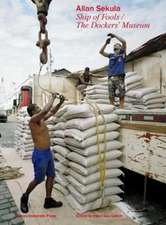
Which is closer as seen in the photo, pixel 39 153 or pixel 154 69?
pixel 39 153

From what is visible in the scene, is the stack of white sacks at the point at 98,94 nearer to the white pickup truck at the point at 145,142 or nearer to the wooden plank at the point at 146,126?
the white pickup truck at the point at 145,142

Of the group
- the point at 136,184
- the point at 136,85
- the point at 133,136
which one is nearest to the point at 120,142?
the point at 133,136

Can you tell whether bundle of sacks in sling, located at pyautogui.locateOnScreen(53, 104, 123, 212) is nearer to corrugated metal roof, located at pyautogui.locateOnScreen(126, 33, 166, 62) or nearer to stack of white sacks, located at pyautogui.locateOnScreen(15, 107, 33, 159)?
corrugated metal roof, located at pyautogui.locateOnScreen(126, 33, 166, 62)

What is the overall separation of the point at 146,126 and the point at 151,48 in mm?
3978

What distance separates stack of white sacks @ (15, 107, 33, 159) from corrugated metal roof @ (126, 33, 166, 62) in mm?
3207

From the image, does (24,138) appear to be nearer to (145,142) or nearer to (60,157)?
(60,157)

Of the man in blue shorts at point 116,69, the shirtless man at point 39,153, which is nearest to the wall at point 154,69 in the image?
the man in blue shorts at point 116,69

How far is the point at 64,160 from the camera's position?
4.15 meters

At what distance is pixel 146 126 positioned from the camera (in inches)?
126

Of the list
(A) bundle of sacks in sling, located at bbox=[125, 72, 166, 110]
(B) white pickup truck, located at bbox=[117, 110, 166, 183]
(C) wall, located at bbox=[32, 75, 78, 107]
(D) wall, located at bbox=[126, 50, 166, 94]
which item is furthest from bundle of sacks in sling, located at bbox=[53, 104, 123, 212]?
(C) wall, located at bbox=[32, 75, 78, 107]

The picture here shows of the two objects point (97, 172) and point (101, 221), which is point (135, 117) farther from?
point (101, 221)

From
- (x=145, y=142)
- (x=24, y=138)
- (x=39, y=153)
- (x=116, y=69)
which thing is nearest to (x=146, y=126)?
(x=145, y=142)

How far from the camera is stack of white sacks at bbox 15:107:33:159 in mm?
7141

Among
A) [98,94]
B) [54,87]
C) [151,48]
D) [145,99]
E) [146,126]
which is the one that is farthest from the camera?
[54,87]
